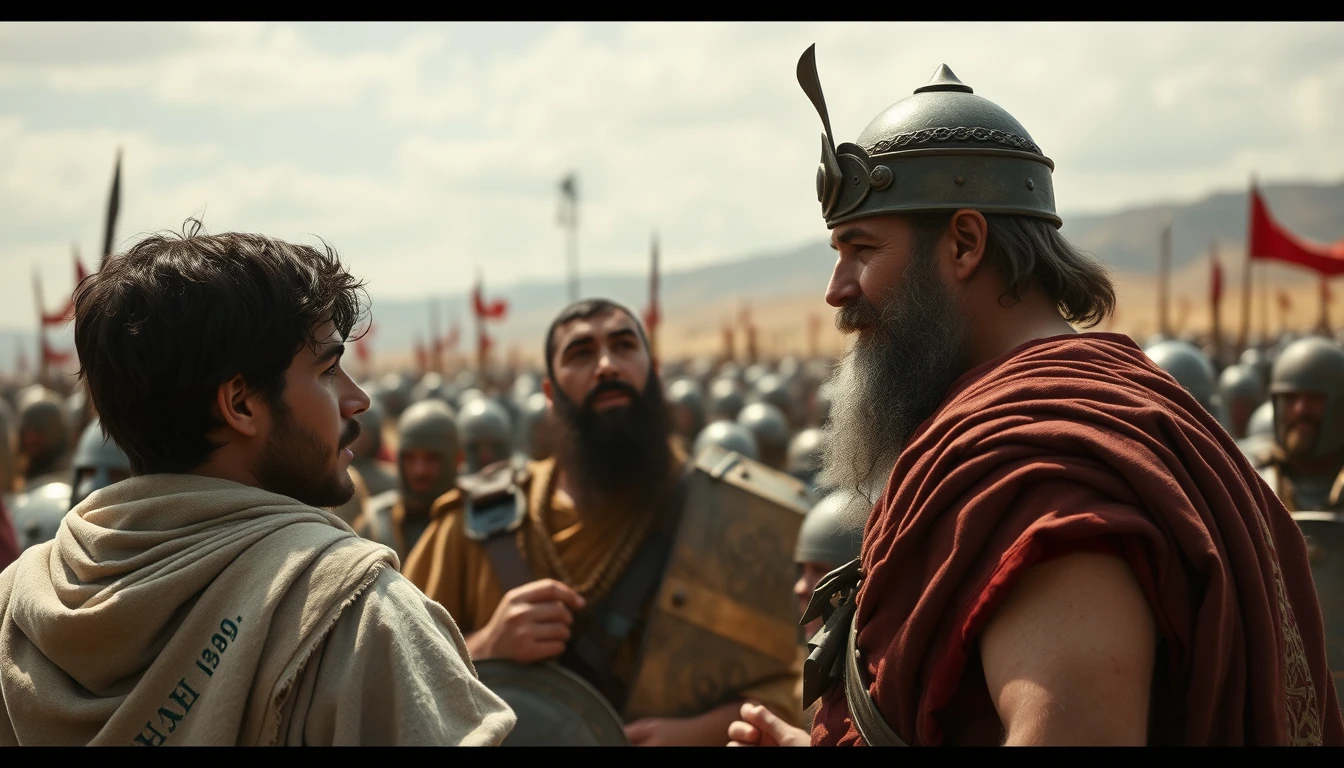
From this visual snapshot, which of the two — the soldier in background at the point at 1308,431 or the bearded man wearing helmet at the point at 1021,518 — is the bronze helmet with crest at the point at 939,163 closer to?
the bearded man wearing helmet at the point at 1021,518

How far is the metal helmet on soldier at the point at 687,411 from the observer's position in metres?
12.8

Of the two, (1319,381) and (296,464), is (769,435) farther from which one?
(296,464)

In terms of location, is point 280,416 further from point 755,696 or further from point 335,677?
point 755,696

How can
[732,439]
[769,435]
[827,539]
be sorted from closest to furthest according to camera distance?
[827,539]
[732,439]
[769,435]

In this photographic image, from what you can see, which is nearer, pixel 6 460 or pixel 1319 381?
pixel 1319 381

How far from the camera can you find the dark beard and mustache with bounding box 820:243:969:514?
2506 mm

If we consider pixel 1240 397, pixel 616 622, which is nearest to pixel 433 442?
pixel 616 622

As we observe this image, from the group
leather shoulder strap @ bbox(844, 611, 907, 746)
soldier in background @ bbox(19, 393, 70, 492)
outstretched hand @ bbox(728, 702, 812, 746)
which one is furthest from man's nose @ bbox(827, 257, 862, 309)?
soldier in background @ bbox(19, 393, 70, 492)

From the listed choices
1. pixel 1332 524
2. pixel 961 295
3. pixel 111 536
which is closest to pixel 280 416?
pixel 111 536

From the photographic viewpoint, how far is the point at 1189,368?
23.1 ft

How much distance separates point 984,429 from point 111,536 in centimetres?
141

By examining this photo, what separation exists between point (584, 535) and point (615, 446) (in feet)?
1.16

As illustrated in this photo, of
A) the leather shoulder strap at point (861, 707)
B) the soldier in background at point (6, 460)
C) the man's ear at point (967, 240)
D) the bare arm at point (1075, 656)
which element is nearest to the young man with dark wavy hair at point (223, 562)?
the leather shoulder strap at point (861, 707)

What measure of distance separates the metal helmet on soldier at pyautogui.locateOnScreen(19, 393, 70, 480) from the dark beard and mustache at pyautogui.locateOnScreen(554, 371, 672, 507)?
21.6 ft
